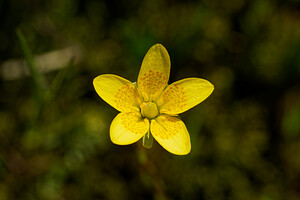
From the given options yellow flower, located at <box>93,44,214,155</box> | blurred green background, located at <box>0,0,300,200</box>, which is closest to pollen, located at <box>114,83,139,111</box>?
yellow flower, located at <box>93,44,214,155</box>

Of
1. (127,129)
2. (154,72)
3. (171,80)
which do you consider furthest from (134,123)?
(171,80)

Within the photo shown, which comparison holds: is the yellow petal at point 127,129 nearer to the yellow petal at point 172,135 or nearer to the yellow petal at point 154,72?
the yellow petal at point 172,135

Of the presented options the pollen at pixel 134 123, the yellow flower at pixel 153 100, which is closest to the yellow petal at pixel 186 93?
the yellow flower at pixel 153 100

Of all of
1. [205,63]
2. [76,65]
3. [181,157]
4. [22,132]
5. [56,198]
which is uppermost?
[205,63]

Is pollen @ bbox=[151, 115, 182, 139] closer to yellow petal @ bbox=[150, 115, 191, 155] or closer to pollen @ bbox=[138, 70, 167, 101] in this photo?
yellow petal @ bbox=[150, 115, 191, 155]

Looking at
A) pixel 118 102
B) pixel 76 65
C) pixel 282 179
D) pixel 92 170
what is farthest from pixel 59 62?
pixel 282 179

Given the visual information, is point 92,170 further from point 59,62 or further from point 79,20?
point 79,20

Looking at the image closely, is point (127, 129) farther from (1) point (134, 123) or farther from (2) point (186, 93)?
(2) point (186, 93)
